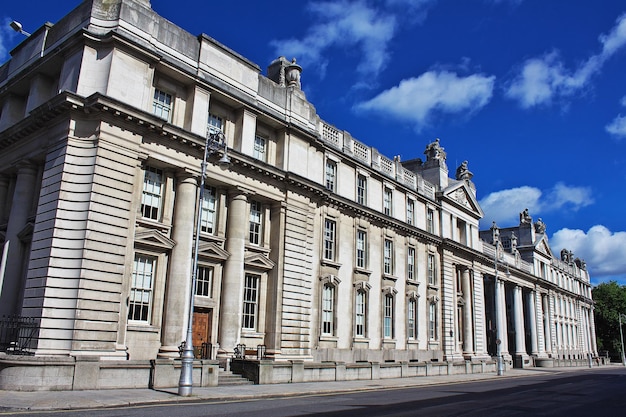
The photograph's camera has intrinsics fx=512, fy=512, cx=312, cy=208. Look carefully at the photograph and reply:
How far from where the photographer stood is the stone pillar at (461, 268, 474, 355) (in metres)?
45.2

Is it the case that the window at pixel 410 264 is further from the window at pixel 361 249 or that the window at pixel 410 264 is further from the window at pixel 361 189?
the window at pixel 361 189

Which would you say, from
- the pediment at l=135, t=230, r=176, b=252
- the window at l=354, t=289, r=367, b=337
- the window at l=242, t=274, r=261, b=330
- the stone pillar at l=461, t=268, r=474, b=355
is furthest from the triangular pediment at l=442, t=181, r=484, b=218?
the pediment at l=135, t=230, r=176, b=252

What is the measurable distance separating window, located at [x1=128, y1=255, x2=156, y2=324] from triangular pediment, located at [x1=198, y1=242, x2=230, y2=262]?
244cm

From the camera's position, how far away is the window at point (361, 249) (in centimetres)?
3428

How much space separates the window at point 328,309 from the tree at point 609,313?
83.0 m

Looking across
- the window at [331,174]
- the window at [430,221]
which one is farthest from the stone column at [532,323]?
the window at [331,174]

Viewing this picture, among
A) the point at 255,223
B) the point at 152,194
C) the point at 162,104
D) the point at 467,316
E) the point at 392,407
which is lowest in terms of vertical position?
the point at 392,407

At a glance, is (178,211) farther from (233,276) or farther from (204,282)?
(233,276)

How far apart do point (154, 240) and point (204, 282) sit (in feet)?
12.2

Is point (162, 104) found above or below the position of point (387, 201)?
above

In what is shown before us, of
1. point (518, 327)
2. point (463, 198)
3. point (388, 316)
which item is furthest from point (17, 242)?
point (518, 327)

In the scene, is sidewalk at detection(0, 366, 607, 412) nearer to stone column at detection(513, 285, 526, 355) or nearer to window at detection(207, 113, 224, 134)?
window at detection(207, 113, 224, 134)

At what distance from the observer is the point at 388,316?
36062mm

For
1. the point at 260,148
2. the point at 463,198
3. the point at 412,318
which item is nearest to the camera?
the point at 260,148
